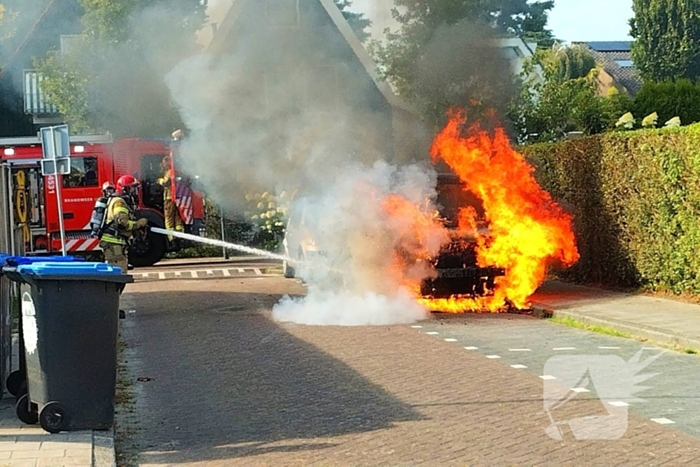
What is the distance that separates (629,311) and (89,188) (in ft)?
44.2

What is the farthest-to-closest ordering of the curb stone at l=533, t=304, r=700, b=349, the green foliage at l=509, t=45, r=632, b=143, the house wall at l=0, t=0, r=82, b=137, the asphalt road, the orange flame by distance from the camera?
the house wall at l=0, t=0, r=82, b=137, the green foliage at l=509, t=45, r=632, b=143, the orange flame, the curb stone at l=533, t=304, r=700, b=349, the asphalt road

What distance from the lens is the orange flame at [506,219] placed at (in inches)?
567

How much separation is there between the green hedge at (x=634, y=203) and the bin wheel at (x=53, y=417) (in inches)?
361

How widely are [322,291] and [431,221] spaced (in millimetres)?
1841

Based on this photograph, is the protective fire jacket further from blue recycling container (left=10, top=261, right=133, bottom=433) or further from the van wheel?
blue recycling container (left=10, top=261, right=133, bottom=433)

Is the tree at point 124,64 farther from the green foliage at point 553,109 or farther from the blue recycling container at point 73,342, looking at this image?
the blue recycling container at point 73,342

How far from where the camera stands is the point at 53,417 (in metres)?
7.09

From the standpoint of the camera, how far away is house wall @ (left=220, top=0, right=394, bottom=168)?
1809 centimetres

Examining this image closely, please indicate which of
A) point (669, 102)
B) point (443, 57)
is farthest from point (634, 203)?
point (669, 102)

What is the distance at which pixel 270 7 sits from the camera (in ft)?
61.2

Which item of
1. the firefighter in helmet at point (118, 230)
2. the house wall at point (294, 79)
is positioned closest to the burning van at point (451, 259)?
the firefighter in helmet at point (118, 230)

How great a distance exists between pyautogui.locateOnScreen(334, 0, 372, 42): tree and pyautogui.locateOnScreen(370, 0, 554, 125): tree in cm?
33

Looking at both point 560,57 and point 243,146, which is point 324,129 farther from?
point 560,57

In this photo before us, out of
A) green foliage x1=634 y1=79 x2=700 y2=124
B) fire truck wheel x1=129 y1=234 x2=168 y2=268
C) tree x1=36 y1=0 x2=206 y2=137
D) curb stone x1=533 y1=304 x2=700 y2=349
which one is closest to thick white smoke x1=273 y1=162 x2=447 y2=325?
curb stone x1=533 y1=304 x2=700 y2=349
